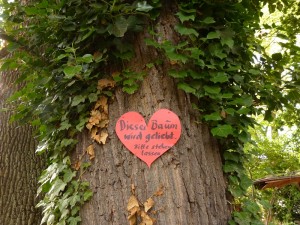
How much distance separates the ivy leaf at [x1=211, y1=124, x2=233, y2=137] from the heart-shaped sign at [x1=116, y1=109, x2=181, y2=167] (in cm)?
20

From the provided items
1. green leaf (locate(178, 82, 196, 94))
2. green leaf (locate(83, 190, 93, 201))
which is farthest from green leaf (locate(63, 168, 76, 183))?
green leaf (locate(178, 82, 196, 94))

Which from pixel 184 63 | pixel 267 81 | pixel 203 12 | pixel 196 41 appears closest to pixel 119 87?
pixel 184 63

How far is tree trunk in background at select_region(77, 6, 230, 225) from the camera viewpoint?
5.16 feet

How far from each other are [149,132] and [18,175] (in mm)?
1930

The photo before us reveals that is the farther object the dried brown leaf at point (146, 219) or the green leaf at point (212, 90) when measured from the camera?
the green leaf at point (212, 90)

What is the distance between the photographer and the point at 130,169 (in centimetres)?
162

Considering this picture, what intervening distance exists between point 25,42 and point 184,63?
1.02 m

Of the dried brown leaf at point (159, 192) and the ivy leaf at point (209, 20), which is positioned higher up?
the ivy leaf at point (209, 20)

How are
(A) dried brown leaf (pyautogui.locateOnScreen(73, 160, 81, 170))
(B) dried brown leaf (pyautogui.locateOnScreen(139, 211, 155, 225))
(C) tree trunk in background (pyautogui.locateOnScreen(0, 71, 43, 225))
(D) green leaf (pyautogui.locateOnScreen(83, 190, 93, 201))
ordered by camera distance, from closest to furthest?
(B) dried brown leaf (pyautogui.locateOnScreen(139, 211, 155, 225)) → (D) green leaf (pyautogui.locateOnScreen(83, 190, 93, 201)) → (A) dried brown leaf (pyautogui.locateOnScreen(73, 160, 81, 170)) → (C) tree trunk in background (pyautogui.locateOnScreen(0, 71, 43, 225))

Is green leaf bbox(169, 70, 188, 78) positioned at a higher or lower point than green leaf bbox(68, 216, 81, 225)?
higher

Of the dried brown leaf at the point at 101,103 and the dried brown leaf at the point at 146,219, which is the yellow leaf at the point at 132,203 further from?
the dried brown leaf at the point at 101,103

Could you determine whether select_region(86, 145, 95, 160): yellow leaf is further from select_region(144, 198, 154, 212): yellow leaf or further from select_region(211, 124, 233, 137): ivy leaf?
select_region(211, 124, 233, 137): ivy leaf

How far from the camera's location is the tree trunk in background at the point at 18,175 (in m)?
2.92

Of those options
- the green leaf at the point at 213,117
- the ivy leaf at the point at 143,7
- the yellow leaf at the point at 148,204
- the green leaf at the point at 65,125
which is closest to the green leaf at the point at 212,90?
the green leaf at the point at 213,117
